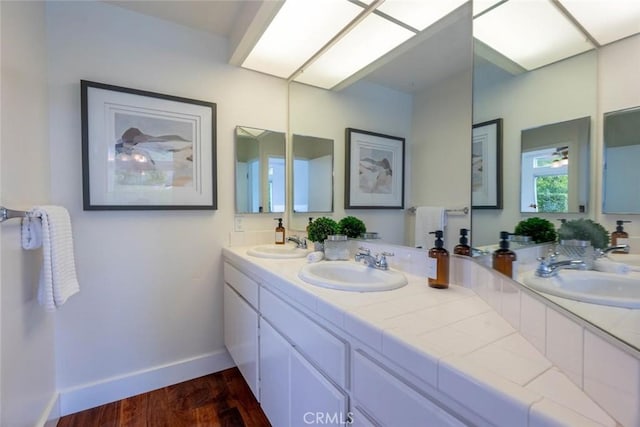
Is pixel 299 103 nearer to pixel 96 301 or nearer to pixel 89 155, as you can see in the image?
pixel 89 155

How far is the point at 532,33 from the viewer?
0.78 meters

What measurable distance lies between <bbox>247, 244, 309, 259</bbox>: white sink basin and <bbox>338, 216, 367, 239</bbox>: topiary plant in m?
0.31

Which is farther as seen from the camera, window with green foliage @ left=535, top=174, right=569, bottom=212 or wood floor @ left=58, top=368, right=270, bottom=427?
wood floor @ left=58, top=368, right=270, bottom=427

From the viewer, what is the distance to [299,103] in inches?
83.9

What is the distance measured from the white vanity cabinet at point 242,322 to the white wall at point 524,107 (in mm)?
1106

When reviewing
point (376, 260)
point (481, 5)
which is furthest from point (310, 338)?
point (481, 5)

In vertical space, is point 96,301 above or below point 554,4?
below

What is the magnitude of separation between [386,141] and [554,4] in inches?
31.4

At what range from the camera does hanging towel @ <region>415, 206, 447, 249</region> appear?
1225 mm

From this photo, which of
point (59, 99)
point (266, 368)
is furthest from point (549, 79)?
point (59, 99)

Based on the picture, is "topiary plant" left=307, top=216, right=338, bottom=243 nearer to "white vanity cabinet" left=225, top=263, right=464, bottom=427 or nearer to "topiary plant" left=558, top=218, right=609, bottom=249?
"white vanity cabinet" left=225, top=263, right=464, bottom=427

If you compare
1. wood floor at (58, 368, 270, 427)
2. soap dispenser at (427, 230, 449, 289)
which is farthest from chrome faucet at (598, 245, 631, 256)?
wood floor at (58, 368, 270, 427)

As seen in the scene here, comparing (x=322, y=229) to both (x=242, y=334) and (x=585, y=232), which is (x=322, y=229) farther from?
(x=585, y=232)

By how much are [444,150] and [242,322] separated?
1395mm
